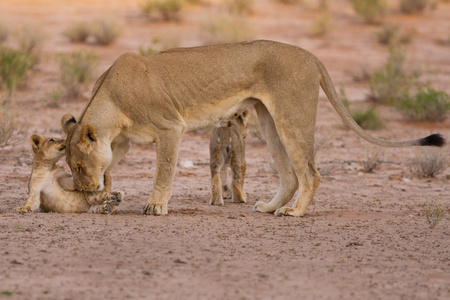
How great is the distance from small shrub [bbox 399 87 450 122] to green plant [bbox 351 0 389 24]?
13832 millimetres

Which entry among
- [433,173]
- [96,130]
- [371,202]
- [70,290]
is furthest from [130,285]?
[433,173]

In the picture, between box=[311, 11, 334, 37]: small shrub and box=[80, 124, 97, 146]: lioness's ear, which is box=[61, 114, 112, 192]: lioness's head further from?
box=[311, 11, 334, 37]: small shrub

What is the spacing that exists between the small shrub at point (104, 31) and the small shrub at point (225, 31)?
2957mm

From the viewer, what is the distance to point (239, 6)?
3091cm

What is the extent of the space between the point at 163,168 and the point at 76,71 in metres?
10.7

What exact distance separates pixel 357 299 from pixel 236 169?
4.36m

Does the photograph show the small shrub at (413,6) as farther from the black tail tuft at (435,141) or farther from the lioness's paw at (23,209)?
the lioness's paw at (23,209)

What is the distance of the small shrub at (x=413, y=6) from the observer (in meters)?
32.4

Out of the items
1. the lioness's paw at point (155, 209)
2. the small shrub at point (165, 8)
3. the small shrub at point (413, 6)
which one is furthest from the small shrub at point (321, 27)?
the lioness's paw at point (155, 209)

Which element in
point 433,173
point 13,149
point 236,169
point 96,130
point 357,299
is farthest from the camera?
point 13,149

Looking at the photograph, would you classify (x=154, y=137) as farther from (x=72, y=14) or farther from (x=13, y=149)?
(x=72, y=14)

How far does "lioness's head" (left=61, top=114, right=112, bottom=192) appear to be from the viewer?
7662 mm

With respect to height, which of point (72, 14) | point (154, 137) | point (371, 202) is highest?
point (72, 14)

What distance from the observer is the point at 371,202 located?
32.3 ft
